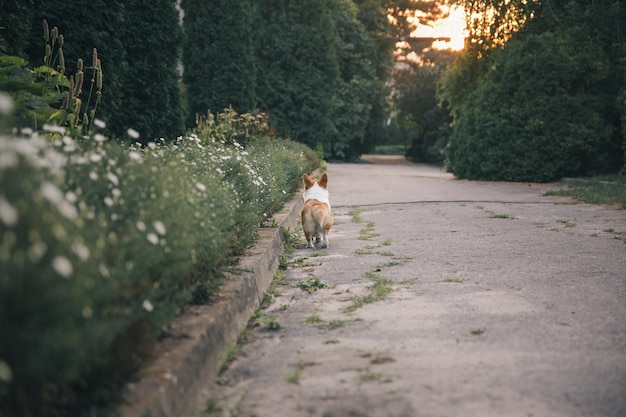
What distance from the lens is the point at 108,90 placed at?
9.95 meters

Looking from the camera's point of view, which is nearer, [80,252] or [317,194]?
[80,252]

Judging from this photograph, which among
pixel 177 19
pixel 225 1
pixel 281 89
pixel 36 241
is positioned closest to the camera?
pixel 36 241

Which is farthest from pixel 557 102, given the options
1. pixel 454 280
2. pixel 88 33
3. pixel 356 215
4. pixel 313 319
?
pixel 313 319

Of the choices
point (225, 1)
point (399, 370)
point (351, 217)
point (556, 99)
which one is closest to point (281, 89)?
point (225, 1)

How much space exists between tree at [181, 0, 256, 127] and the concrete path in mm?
16085

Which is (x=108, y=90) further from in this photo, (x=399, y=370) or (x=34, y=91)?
(x=399, y=370)

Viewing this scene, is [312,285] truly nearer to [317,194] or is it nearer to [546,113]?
[317,194]

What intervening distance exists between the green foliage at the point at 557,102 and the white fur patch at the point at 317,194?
13126 mm

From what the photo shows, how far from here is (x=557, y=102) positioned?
20.4 meters

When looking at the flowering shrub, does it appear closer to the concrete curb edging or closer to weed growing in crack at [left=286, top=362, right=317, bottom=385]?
the concrete curb edging

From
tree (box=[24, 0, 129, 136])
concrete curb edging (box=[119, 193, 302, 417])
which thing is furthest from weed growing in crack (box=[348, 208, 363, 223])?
concrete curb edging (box=[119, 193, 302, 417])

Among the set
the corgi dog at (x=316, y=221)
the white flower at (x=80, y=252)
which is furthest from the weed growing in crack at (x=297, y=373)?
the corgi dog at (x=316, y=221)

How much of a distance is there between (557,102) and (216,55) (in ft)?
38.2

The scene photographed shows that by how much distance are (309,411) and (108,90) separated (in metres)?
7.84
